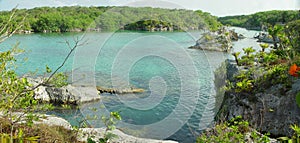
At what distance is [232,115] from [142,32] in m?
6.68

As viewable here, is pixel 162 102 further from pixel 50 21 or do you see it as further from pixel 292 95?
pixel 50 21

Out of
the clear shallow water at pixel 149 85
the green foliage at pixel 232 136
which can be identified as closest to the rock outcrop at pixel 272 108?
the clear shallow water at pixel 149 85

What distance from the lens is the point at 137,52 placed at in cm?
1423

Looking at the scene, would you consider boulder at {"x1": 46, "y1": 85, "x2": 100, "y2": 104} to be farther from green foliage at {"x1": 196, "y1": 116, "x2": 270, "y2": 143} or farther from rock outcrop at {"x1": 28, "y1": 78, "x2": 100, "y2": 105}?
green foliage at {"x1": 196, "y1": 116, "x2": 270, "y2": 143}

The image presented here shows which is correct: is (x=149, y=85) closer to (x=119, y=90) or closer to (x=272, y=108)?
(x=119, y=90)

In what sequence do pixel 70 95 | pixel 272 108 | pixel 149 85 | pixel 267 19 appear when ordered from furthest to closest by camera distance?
1. pixel 267 19
2. pixel 149 85
3. pixel 70 95
4. pixel 272 108

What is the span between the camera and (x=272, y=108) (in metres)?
6.38

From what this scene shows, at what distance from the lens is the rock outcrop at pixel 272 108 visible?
6004mm

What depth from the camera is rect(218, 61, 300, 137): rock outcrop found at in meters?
6.00

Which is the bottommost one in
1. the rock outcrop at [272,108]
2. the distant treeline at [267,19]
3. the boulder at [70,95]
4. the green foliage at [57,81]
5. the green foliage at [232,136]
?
the boulder at [70,95]

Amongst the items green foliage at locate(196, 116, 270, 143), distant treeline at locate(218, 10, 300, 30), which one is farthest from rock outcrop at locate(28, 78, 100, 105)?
distant treeline at locate(218, 10, 300, 30)

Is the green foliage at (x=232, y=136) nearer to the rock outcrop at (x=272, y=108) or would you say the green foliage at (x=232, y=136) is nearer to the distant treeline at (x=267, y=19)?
the rock outcrop at (x=272, y=108)

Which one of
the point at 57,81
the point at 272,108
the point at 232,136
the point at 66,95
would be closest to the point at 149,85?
the point at 66,95

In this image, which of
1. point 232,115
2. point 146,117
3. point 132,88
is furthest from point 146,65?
point 232,115
